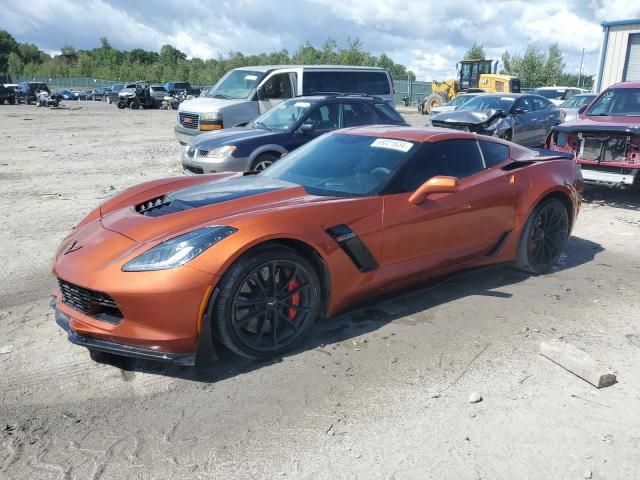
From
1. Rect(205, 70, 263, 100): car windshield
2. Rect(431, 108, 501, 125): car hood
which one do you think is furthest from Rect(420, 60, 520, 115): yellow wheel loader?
Rect(205, 70, 263, 100): car windshield

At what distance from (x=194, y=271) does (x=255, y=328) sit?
604 millimetres

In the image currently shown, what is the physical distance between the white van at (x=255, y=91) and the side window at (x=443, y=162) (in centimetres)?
773

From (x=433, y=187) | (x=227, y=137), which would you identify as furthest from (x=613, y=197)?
(x=433, y=187)

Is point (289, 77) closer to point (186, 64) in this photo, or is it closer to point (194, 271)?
point (194, 271)

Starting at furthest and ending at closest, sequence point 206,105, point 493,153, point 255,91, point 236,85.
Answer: point 236,85 → point 255,91 → point 206,105 → point 493,153

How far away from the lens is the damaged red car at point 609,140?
7.85 metres

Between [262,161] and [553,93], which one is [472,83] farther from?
[262,161]

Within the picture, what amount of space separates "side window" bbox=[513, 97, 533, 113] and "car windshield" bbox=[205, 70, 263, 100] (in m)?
6.57

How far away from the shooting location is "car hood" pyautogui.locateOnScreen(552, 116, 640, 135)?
7.85 m

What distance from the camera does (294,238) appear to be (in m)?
3.39

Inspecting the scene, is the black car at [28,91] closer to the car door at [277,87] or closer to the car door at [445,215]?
the car door at [277,87]

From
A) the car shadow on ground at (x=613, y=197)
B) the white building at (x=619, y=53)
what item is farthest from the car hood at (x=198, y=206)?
the white building at (x=619, y=53)

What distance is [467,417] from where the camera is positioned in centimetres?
291

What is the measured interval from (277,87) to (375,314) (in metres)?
9.04
